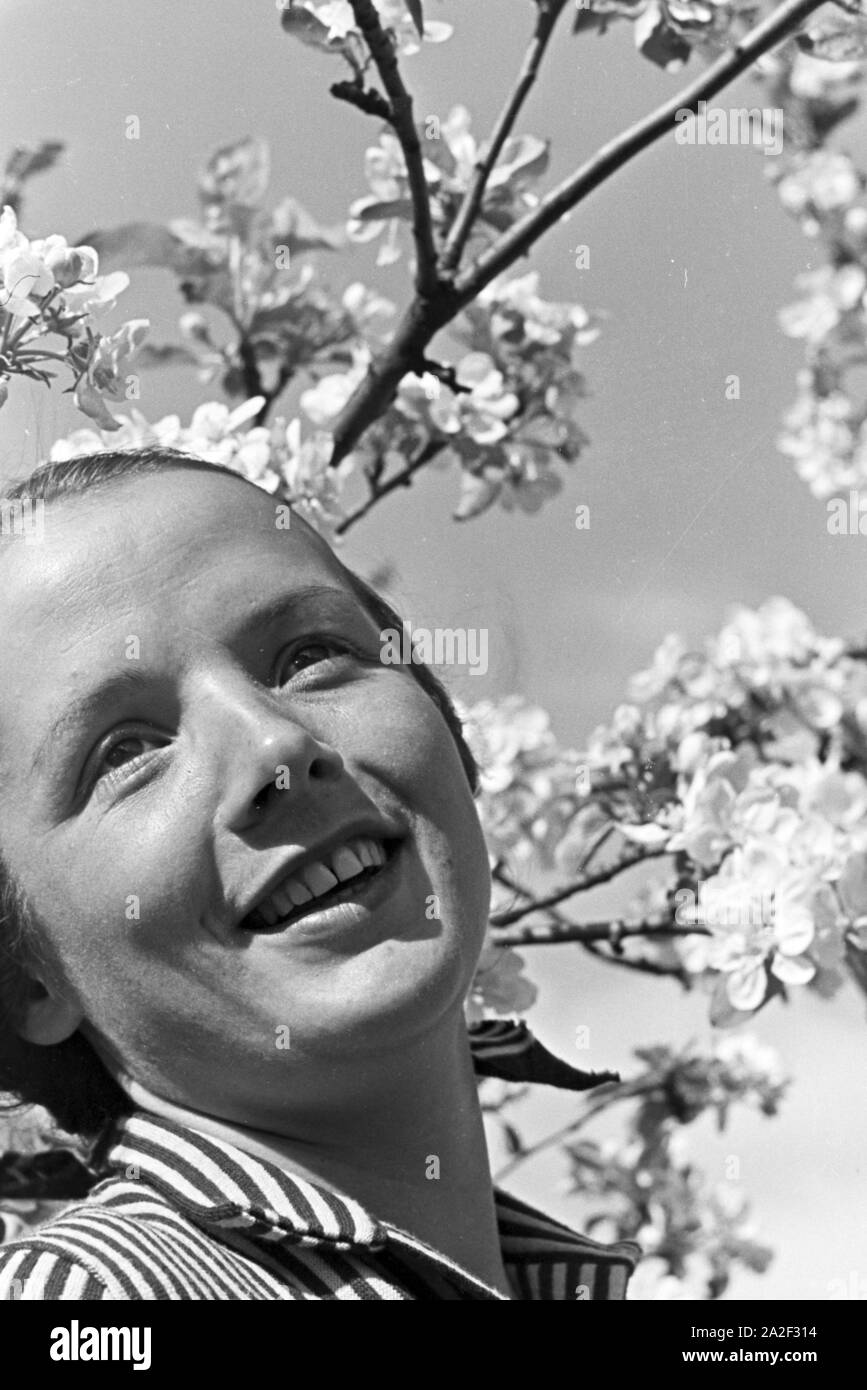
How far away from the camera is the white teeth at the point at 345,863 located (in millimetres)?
809

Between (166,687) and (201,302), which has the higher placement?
(201,302)

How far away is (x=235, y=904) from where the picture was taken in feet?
2.58

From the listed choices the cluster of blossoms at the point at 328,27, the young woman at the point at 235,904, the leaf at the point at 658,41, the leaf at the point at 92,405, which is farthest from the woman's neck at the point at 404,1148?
the leaf at the point at 658,41

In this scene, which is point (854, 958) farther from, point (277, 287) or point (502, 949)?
point (277, 287)

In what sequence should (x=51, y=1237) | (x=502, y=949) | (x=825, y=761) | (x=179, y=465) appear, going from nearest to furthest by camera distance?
1. (x=51, y=1237)
2. (x=179, y=465)
3. (x=502, y=949)
4. (x=825, y=761)

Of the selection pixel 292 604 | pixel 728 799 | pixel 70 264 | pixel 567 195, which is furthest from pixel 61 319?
pixel 728 799

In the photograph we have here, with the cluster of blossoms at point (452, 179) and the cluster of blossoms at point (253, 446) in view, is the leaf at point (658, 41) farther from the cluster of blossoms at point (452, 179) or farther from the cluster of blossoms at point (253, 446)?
the cluster of blossoms at point (253, 446)

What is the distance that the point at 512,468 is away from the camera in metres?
1.50

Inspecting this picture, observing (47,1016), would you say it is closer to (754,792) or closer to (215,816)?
(215,816)

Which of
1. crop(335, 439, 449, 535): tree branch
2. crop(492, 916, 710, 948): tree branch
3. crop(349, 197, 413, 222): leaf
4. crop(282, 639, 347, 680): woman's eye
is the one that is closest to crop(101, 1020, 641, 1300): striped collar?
crop(282, 639, 347, 680): woman's eye
